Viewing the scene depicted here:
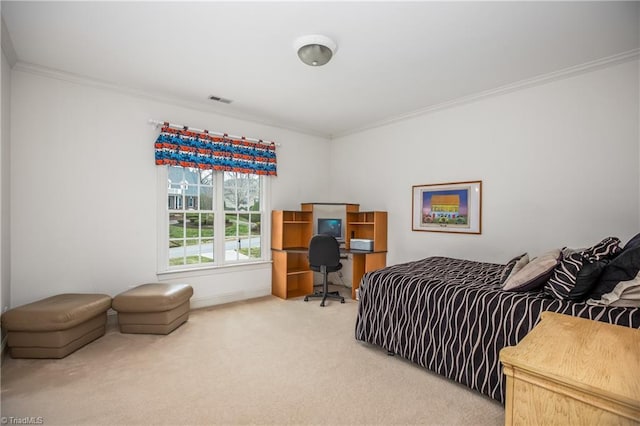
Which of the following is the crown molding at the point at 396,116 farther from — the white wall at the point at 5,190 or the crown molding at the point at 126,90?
the white wall at the point at 5,190

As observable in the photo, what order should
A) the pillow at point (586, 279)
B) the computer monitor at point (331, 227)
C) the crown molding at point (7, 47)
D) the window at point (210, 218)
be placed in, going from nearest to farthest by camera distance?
1. the pillow at point (586, 279)
2. the crown molding at point (7, 47)
3. the window at point (210, 218)
4. the computer monitor at point (331, 227)

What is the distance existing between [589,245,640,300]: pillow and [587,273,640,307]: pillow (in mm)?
27

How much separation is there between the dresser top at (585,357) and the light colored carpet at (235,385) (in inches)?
39.8

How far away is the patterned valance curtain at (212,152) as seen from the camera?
3.89 meters

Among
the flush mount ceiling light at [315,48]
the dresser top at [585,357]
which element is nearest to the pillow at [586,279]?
the dresser top at [585,357]

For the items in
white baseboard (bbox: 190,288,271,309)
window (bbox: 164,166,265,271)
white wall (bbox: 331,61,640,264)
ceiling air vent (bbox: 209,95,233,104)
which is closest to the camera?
white wall (bbox: 331,61,640,264)

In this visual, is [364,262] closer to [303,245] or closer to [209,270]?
[303,245]

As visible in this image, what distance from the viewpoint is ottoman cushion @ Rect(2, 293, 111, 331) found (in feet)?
8.46

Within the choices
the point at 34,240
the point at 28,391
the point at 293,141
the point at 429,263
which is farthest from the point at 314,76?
the point at 28,391

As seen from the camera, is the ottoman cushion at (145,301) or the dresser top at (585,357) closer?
the dresser top at (585,357)

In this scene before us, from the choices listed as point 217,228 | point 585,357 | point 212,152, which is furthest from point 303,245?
point 585,357

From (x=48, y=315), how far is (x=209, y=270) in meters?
1.84

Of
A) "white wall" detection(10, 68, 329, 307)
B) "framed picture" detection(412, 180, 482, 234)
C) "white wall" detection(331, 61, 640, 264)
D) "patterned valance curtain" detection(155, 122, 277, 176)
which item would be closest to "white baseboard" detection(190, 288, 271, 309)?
"white wall" detection(10, 68, 329, 307)

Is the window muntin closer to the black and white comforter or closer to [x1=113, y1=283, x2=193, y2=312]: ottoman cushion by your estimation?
[x1=113, y1=283, x2=193, y2=312]: ottoman cushion
